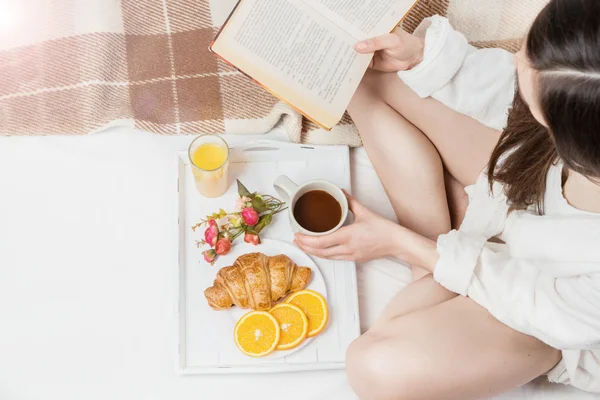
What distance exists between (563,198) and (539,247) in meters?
0.08

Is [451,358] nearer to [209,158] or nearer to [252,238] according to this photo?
[252,238]

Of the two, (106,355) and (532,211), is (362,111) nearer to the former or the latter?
(532,211)

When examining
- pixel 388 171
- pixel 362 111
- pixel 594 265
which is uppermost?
pixel 362 111

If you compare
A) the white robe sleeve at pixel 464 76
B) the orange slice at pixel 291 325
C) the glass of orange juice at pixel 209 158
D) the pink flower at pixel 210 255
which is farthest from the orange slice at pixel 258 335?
the white robe sleeve at pixel 464 76

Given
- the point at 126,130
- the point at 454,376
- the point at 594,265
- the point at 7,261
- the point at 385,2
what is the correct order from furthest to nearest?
the point at 126,130 → the point at 7,261 → the point at 385,2 → the point at 454,376 → the point at 594,265

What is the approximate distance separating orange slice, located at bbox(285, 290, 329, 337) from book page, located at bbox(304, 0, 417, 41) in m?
0.46

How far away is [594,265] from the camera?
0.79 m

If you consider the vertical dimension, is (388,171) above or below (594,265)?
above

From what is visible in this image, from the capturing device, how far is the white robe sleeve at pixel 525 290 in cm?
79

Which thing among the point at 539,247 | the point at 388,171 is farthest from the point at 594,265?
the point at 388,171

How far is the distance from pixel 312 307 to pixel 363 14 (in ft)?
1.71

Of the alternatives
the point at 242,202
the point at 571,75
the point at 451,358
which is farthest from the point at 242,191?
the point at 571,75

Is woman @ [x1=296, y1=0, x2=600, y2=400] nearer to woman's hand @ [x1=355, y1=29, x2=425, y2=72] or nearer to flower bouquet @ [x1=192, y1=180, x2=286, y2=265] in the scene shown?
woman's hand @ [x1=355, y1=29, x2=425, y2=72]

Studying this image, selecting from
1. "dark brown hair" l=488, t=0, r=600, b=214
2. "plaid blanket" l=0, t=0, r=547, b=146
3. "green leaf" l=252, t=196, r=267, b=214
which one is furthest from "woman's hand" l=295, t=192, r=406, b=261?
"dark brown hair" l=488, t=0, r=600, b=214
